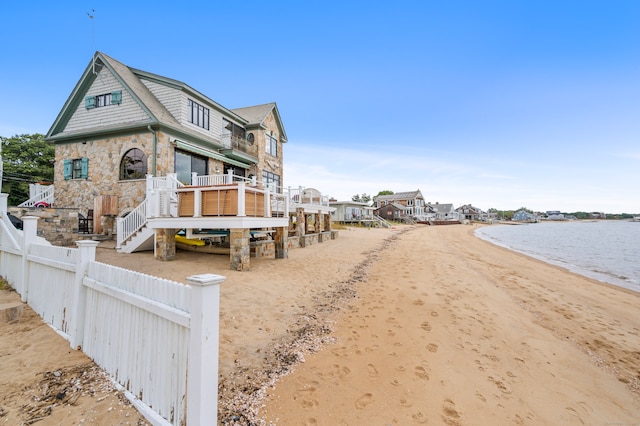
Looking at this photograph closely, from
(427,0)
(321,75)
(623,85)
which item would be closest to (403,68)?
(427,0)

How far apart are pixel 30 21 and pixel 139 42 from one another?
5.80m

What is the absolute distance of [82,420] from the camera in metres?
2.59

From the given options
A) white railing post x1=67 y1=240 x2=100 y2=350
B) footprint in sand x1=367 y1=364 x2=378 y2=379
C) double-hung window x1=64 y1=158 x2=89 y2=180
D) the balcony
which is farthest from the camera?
the balcony

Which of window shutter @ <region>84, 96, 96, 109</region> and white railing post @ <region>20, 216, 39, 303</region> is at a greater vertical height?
window shutter @ <region>84, 96, 96, 109</region>

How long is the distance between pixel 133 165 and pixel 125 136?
171 centimetres

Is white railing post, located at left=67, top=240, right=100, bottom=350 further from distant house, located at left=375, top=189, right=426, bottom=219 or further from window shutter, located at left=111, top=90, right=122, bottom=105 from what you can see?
distant house, located at left=375, top=189, right=426, bottom=219

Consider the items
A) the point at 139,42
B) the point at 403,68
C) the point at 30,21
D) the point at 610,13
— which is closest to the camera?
the point at 30,21

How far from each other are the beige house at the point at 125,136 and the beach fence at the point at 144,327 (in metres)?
9.70

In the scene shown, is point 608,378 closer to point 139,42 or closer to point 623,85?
Result: point 623,85

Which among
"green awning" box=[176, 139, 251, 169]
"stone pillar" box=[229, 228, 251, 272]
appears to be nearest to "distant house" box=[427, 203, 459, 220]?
"green awning" box=[176, 139, 251, 169]

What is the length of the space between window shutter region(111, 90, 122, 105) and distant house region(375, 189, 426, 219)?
5859 cm

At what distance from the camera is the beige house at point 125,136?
14000mm

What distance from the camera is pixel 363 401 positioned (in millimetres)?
3090

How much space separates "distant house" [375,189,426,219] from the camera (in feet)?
220
